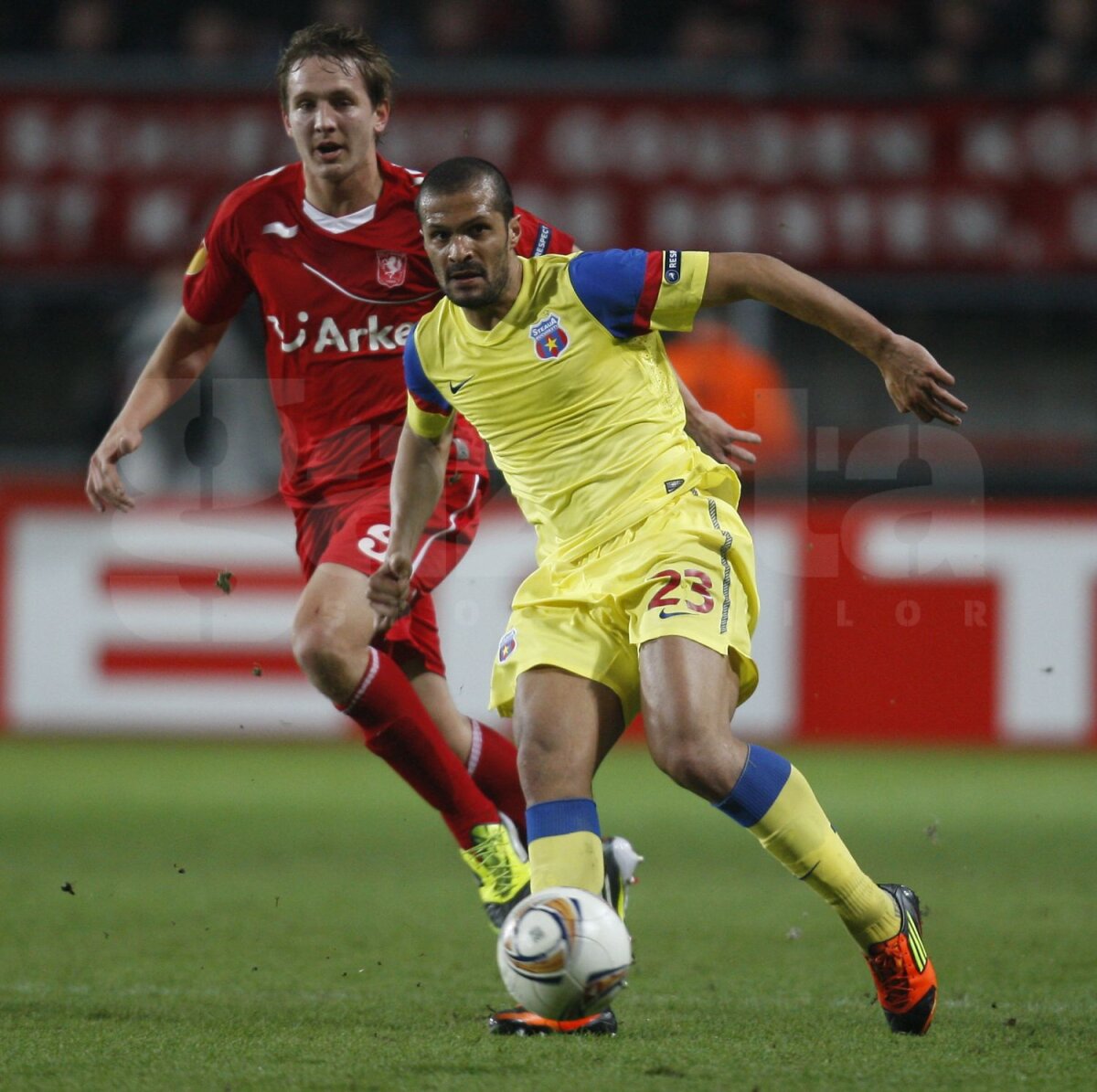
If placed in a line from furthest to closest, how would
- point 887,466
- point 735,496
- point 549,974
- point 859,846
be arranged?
point 887,466
point 859,846
point 735,496
point 549,974

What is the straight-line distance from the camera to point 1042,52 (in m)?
11.0

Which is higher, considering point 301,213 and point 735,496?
point 301,213

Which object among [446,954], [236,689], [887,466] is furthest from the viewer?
[887,466]

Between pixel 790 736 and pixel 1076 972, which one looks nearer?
pixel 1076 972

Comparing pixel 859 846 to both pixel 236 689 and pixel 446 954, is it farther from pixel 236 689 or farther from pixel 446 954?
pixel 236 689

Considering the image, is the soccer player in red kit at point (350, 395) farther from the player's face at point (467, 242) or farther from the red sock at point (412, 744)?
the player's face at point (467, 242)

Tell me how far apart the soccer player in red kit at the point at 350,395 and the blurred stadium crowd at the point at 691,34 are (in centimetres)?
634

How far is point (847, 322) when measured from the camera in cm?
381

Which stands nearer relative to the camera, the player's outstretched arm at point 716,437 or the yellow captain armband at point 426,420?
the yellow captain armband at point 426,420

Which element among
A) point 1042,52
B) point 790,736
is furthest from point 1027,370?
point 790,736

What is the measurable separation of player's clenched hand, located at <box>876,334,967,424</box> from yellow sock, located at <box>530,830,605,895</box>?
106cm

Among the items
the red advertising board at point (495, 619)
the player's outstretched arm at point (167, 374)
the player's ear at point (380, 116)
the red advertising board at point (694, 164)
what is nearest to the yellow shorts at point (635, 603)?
the player's outstretched arm at point (167, 374)

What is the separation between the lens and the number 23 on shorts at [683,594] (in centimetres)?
378

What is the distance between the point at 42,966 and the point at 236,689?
4.76m
